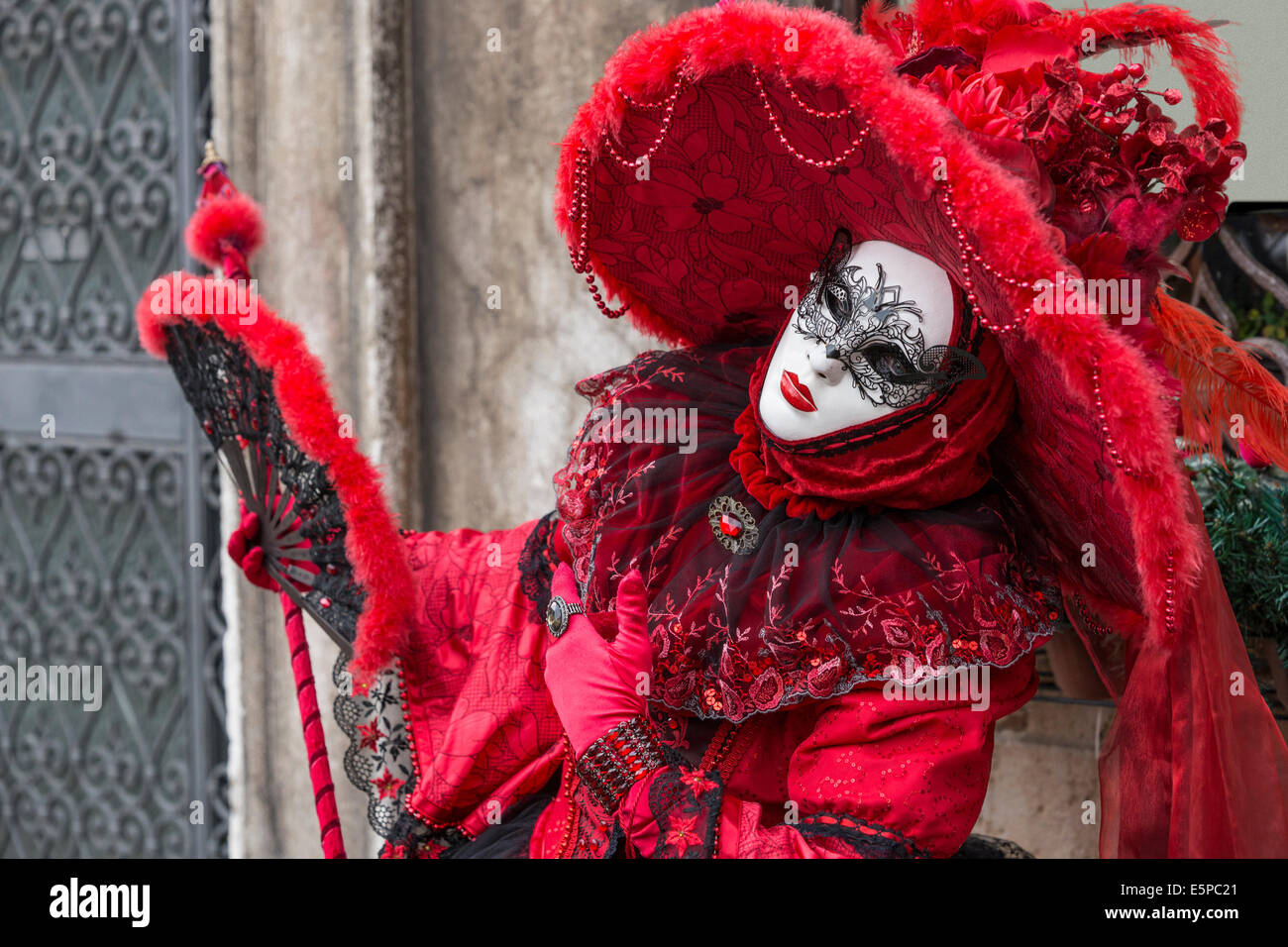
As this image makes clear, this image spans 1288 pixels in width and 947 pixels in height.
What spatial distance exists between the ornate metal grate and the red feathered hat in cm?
142

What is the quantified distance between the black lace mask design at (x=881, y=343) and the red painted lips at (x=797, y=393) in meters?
0.04

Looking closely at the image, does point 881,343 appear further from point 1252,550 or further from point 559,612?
point 1252,550

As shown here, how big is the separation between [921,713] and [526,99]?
1229 millimetres

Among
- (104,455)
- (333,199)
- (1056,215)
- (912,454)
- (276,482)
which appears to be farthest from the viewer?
(104,455)

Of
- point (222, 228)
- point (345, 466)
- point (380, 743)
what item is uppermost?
point (222, 228)

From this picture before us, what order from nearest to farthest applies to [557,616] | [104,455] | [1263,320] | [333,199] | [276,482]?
[557,616] < [276,482] < [1263,320] < [333,199] < [104,455]

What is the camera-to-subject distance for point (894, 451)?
997mm

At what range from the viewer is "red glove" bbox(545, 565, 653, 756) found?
1.00 m

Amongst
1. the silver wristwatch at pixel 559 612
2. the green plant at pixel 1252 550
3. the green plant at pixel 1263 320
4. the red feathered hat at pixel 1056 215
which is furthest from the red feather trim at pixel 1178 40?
the silver wristwatch at pixel 559 612

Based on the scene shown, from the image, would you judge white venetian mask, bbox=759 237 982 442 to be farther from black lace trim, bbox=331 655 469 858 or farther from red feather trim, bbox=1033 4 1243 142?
black lace trim, bbox=331 655 469 858

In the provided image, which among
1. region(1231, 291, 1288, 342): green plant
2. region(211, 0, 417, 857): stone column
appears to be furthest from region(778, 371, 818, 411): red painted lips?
region(211, 0, 417, 857): stone column

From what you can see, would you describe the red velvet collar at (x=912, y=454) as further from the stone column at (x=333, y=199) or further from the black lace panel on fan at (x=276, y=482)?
the stone column at (x=333, y=199)

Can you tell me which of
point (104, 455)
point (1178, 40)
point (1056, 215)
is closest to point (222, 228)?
point (1056, 215)

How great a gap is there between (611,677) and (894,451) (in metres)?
0.34
